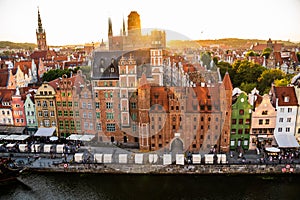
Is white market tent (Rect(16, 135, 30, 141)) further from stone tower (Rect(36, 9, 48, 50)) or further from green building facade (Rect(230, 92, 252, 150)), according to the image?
stone tower (Rect(36, 9, 48, 50))

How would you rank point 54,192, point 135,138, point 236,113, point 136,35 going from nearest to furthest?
point 54,192, point 236,113, point 135,138, point 136,35

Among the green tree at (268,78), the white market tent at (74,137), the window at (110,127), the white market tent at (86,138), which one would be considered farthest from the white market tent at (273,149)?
the white market tent at (74,137)

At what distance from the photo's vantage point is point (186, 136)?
144ft

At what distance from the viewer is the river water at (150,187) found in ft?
119

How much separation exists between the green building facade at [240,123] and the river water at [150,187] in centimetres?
611

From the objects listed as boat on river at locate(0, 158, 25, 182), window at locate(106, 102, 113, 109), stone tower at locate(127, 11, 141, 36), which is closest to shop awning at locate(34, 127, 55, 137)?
boat on river at locate(0, 158, 25, 182)

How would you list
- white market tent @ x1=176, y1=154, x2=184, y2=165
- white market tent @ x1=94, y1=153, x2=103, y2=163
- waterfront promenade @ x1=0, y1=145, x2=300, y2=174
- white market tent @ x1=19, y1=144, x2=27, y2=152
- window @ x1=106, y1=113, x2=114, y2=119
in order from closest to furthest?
waterfront promenade @ x1=0, y1=145, x2=300, y2=174 < white market tent @ x1=176, y1=154, x2=184, y2=165 < white market tent @ x1=94, y1=153, x2=103, y2=163 < white market tent @ x1=19, y1=144, x2=27, y2=152 < window @ x1=106, y1=113, x2=114, y2=119

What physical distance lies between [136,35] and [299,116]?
5569 centimetres

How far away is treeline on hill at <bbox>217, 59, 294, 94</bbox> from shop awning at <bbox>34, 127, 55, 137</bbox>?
37542 mm

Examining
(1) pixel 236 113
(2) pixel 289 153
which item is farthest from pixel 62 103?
(2) pixel 289 153

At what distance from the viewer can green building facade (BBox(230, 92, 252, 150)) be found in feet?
141

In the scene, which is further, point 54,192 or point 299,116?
point 299,116

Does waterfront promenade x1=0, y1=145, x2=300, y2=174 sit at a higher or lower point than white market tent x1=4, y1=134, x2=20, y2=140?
lower

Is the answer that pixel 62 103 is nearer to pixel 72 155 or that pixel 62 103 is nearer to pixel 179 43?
pixel 72 155
